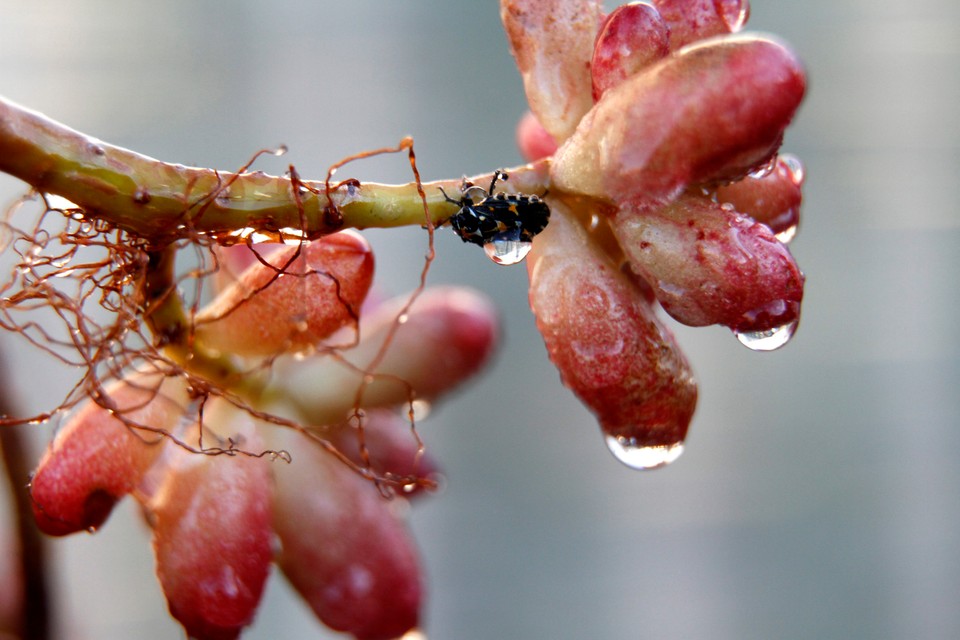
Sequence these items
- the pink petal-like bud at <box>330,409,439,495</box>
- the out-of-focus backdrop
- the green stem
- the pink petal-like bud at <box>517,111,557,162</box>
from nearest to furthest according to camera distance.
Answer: the green stem < the pink petal-like bud at <box>517,111,557,162</box> < the pink petal-like bud at <box>330,409,439,495</box> < the out-of-focus backdrop

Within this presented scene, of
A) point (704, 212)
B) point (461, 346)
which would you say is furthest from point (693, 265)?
point (461, 346)

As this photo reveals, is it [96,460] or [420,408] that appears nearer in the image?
[96,460]

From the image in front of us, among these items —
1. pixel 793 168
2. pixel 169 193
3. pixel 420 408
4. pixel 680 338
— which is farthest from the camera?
pixel 680 338

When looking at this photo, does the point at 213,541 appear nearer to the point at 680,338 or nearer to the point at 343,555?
the point at 343,555

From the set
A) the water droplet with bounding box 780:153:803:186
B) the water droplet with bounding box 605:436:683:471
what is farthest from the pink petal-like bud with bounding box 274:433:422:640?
the water droplet with bounding box 780:153:803:186

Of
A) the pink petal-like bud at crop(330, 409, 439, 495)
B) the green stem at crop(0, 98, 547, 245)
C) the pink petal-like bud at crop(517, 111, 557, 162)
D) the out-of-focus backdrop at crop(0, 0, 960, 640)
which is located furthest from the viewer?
the out-of-focus backdrop at crop(0, 0, 960, 640)

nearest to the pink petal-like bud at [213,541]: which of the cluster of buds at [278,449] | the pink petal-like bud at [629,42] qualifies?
the cluster of buds at [278,449]

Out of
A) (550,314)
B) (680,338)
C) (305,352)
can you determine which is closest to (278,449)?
(305,352)

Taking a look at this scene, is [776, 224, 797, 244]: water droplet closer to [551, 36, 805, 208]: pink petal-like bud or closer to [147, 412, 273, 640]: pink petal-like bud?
[551, 36, 805, 208]: pink petal-like bud
